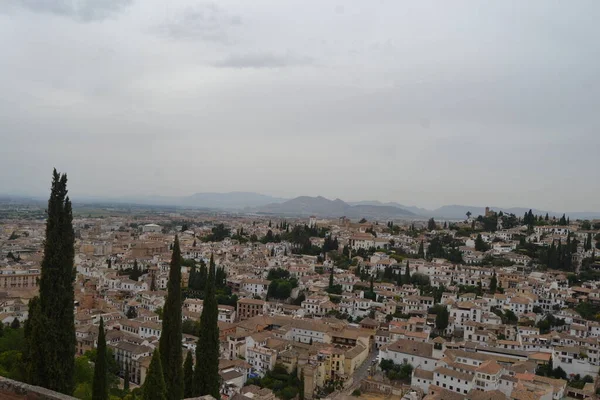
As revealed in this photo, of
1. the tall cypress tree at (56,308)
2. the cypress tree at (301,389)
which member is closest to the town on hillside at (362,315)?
the cypress tree at (301,389)

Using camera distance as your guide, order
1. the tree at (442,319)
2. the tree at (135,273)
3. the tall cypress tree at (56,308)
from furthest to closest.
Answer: the tree at (135,273)
the tree at (442,319)
the tall cypress tree at (56,308)

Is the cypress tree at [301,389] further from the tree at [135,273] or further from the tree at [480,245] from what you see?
the tree at [480,245]

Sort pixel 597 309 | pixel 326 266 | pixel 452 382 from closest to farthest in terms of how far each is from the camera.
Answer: pixel 452 382 < pixel 597 309 < pixel 326 266

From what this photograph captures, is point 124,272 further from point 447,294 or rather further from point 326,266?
point 447,294

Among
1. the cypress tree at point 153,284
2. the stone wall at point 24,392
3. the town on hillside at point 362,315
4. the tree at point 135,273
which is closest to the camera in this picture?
the stone wall at point 24,392

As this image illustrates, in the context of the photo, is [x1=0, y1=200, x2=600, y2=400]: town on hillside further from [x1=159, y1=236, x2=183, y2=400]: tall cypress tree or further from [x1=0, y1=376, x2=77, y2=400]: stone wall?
[x1=0, y1=376, x2=77, y2=400]: stone wall

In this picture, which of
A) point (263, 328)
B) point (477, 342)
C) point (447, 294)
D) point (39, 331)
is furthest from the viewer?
point (447, 294)

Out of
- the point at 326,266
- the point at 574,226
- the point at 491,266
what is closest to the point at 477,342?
the point at 491,266
